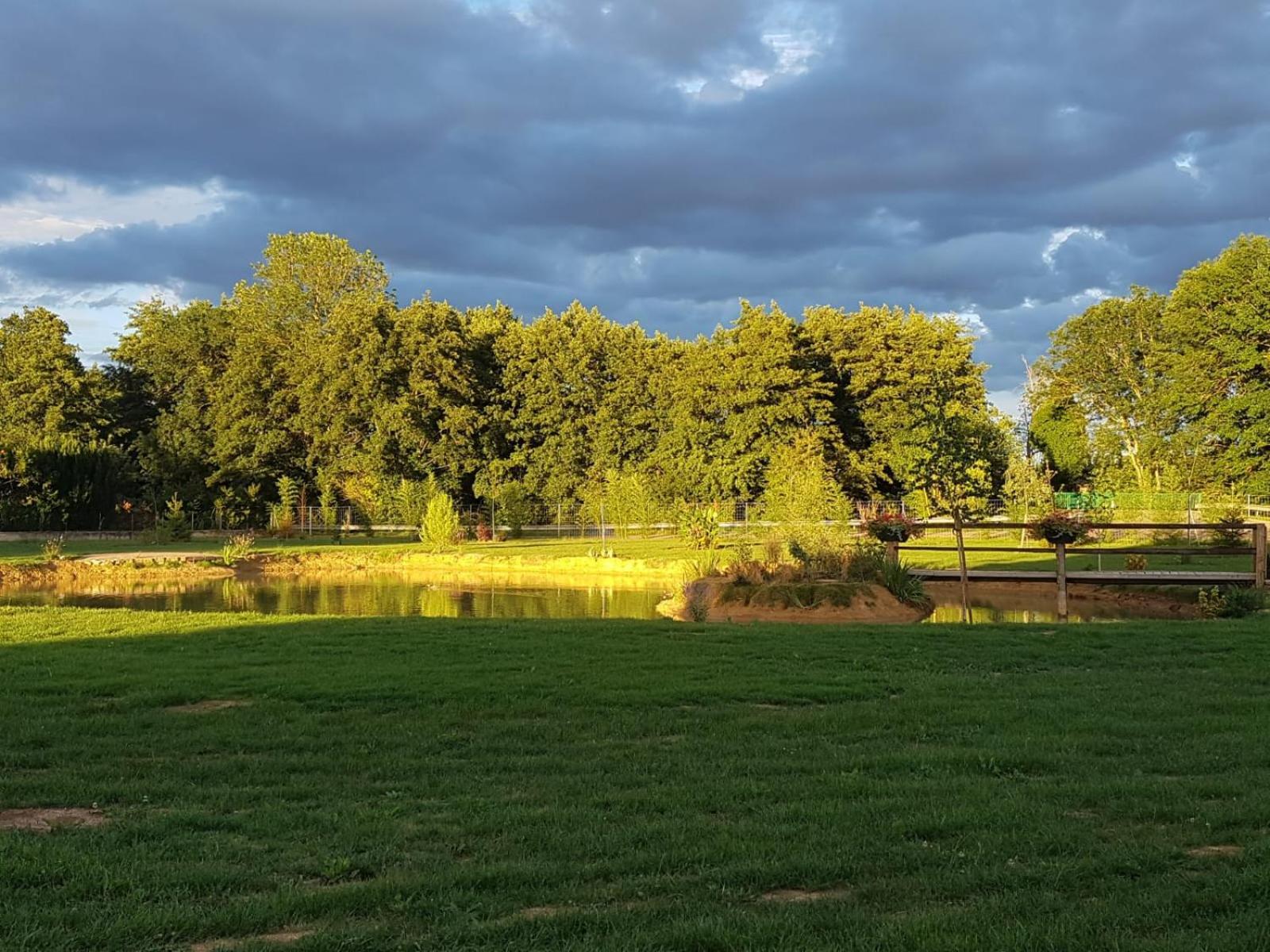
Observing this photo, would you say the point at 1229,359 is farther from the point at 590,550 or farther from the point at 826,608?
the point at 826,608

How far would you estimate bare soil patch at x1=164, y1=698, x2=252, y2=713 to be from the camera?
25.2ft

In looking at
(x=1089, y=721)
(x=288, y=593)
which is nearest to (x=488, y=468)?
(x=288, y=593)

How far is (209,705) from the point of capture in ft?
26.1

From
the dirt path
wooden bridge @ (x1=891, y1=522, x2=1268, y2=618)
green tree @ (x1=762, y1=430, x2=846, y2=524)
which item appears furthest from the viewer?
the dirt path

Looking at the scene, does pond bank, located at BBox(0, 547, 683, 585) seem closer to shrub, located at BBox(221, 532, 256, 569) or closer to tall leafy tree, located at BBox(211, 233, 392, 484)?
shrub, located at BBox(221, 532, 256, 569)

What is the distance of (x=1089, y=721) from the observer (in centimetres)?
691

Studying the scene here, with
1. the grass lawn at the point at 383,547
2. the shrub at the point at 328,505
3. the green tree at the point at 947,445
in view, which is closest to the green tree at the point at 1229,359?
the green tree at the point at 947,445

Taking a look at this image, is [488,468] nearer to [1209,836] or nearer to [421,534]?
[421,534]

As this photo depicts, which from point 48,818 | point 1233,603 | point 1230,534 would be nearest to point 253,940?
point 48,818

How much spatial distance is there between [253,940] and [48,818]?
2.36 metres

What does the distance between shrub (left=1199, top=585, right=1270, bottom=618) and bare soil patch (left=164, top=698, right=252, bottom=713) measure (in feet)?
47.7

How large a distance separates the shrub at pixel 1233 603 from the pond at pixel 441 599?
165 cm

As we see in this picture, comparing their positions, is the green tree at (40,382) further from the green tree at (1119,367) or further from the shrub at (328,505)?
the green tree at (1119,367)

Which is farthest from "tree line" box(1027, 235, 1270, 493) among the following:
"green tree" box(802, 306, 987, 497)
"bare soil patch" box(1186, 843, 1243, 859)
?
"bare soil patch" box(1186, 843, 1243, 859)
